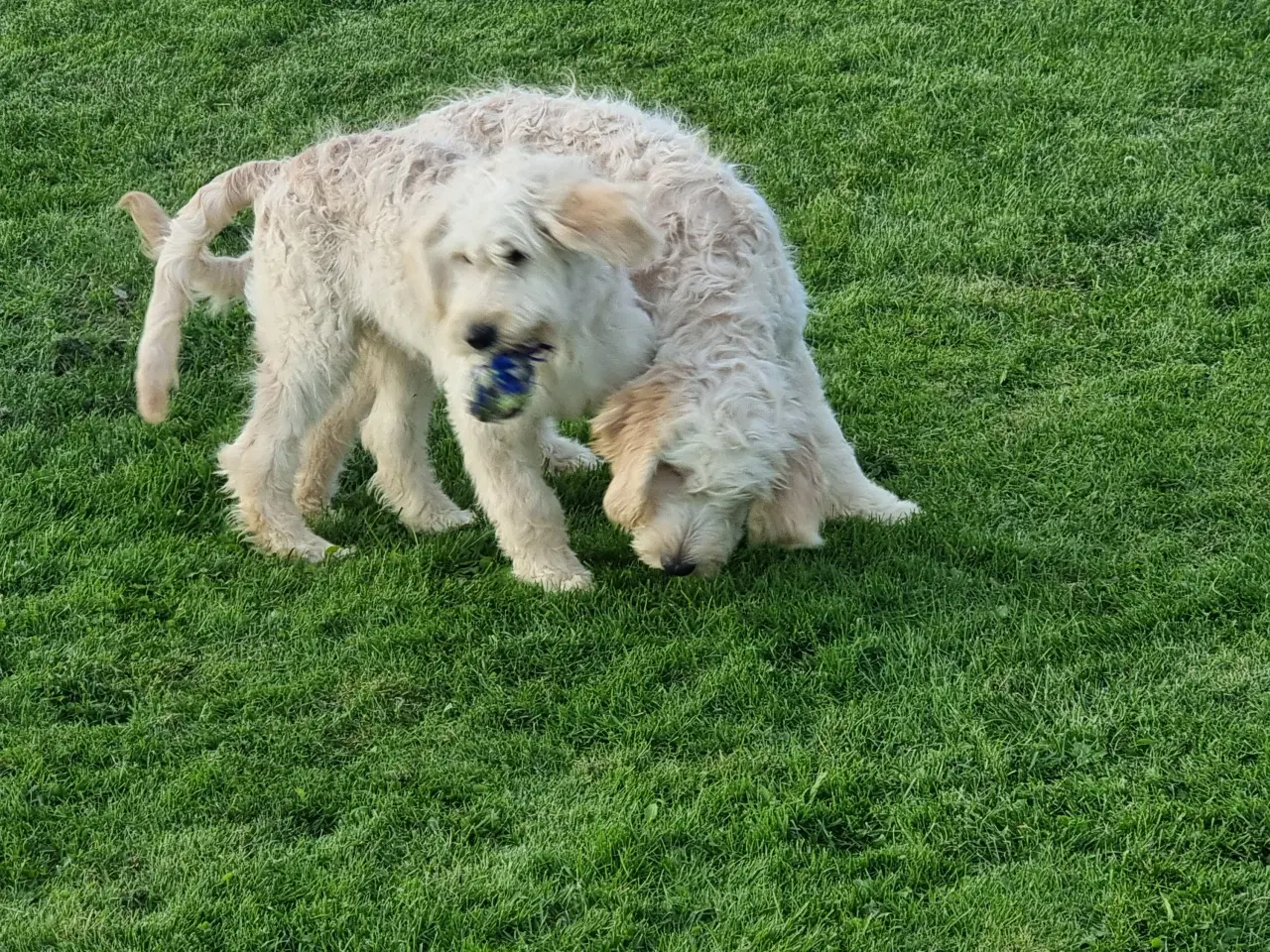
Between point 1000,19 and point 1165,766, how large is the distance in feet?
21.3

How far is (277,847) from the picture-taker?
3.96 meters

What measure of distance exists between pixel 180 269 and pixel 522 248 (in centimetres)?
197

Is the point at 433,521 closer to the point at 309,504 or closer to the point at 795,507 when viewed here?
the point at 309,504

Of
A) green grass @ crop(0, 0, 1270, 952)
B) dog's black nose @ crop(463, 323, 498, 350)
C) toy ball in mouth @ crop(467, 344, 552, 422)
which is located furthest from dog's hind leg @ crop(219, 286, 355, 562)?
dog's black nose @ crop(463, 323, 498, 350)

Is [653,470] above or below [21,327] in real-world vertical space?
above

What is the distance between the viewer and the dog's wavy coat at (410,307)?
14.0 ft

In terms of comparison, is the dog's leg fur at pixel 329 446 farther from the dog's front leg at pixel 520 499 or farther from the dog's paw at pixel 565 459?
the dog's front leg at pixel 520 499

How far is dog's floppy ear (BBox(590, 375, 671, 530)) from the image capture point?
4.46 metres

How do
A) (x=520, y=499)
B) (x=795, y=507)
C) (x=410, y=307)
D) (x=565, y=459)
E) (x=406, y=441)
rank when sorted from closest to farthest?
1. (x=795, y=507)
2. (x=410, y=307)
3. (x=520, y=499)
4. (x=406, y=441)
5. (x=565, y=459)

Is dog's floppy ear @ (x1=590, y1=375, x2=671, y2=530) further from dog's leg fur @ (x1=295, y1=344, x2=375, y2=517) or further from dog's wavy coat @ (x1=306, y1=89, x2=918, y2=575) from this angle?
dog's leg fur @ (x1=295, y1=344, x2=375, y2=517)

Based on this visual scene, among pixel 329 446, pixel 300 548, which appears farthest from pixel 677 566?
pixel 329 446

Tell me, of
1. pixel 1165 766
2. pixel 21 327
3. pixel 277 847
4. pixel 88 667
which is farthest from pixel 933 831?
pixel 21 327

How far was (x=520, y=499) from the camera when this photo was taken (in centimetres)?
502

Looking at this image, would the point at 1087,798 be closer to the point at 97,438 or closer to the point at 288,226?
the point at 288,226
